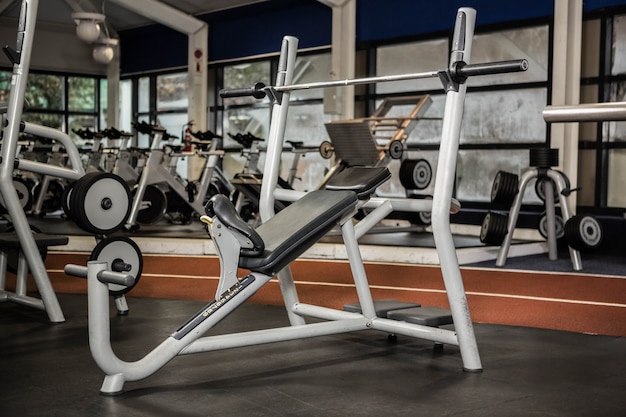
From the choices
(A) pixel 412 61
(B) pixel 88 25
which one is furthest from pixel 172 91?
(A) pixel 412 61

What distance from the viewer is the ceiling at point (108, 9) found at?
11008 mm

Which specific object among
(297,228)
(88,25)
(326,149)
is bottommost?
(297,228)

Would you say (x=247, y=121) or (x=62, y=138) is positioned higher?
(x=247, y=121)

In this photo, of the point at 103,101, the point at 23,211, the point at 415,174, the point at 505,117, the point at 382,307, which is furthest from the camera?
the point at 103,101

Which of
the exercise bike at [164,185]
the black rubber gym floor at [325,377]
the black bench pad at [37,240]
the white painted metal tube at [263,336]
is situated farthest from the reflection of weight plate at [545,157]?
the exercise bike at [164,185]

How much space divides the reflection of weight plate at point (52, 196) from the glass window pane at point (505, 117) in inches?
214

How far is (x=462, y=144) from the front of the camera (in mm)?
8414

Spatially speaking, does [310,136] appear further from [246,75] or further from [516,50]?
[516,50]

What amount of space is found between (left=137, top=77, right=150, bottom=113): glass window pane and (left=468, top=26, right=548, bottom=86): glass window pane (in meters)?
6.59

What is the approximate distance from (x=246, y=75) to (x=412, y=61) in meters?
3.25

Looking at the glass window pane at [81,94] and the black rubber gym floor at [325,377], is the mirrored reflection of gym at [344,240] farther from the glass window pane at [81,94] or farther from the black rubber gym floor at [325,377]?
the glass window pane at [81,94]

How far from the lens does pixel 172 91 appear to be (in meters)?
12.5

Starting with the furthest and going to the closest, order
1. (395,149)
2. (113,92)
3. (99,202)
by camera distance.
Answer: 1. (113,92)
2. (395,149)
3. (99,202)

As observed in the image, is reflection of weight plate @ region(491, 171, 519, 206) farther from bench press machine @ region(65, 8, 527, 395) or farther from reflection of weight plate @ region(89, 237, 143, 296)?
reflection of weight plate @ region(89, 237, 143, 296)
